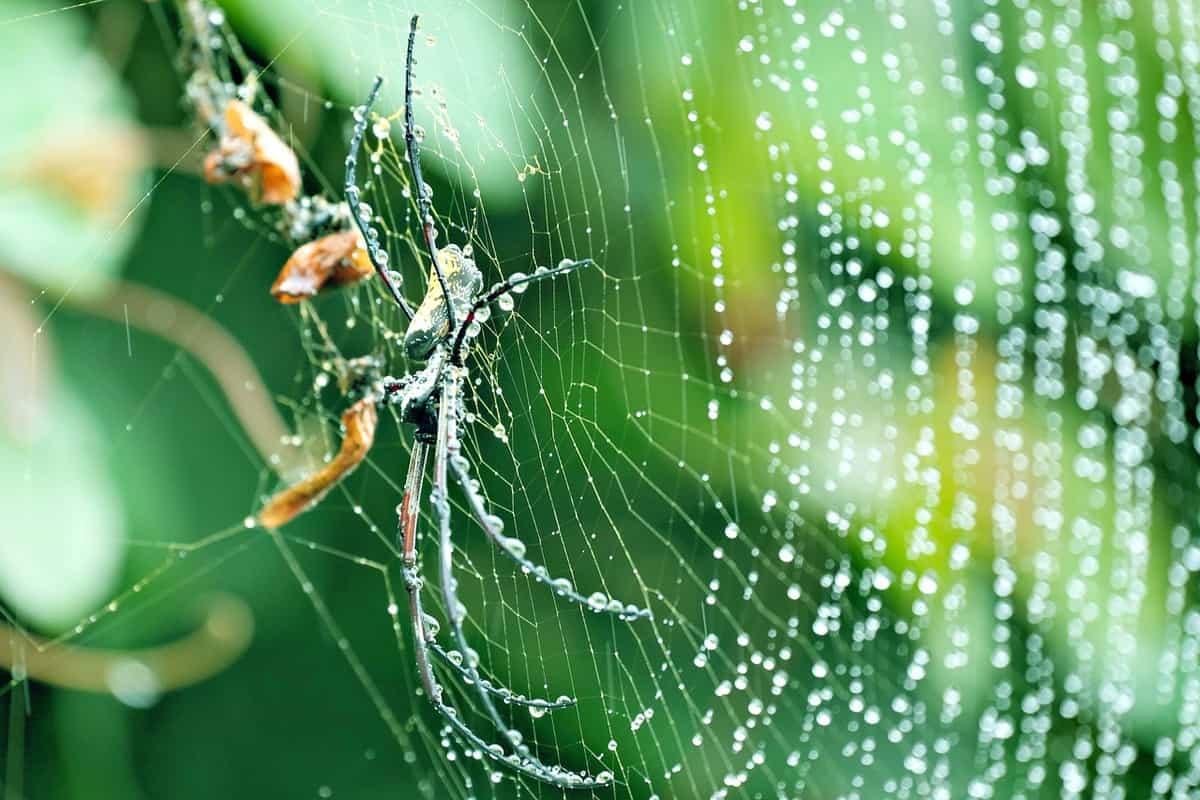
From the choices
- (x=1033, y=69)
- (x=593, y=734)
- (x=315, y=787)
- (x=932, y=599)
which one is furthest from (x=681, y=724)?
(x=1033, y=69)

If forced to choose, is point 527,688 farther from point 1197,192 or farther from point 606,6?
point 1197,192

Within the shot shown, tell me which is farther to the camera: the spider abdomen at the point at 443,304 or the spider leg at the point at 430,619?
the spider abdomen at the point at 443,304

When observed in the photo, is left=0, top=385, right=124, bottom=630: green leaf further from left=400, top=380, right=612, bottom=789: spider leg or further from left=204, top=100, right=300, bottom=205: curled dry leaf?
left=400, top=380, right=612, bottom=789: spider leg

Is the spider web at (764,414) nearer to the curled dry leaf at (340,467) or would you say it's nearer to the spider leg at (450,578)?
the curled dry leaf at (340,467)

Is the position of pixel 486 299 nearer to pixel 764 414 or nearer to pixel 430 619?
pixel 430 619

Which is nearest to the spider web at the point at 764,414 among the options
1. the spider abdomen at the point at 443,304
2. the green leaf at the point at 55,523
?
the green leaf at the point at 55,523

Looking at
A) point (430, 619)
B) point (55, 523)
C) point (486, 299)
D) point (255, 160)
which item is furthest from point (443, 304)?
point (55, 523)
